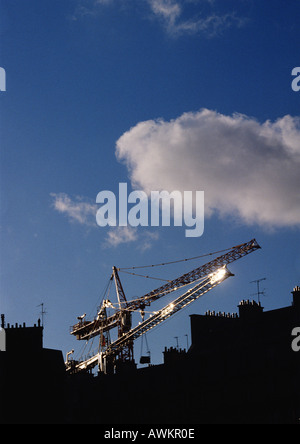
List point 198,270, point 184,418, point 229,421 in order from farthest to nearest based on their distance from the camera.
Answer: point 198,270
point 184,418
point 229,421

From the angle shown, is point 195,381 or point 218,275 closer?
point 195,381

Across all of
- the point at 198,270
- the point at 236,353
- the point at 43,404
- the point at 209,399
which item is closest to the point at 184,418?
the point at 209,399

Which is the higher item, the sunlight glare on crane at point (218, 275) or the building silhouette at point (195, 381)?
the sunlight glare on crane at point (218, 275)

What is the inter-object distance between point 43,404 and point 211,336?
2044cm

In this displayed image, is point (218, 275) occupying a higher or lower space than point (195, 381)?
higher

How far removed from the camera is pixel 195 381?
69.6 m

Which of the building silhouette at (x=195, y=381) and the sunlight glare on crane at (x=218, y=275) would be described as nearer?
the building silhouette at (x=195, y=381)

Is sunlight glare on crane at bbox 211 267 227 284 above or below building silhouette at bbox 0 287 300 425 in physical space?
above

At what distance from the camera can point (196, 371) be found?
70.1m

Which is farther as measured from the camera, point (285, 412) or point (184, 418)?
point (184, 418)

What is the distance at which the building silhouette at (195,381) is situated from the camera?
62656 millimetres

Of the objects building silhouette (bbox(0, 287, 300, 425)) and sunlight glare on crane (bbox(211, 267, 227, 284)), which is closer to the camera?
building silhouette (bbox(0, 287, 300, 425))

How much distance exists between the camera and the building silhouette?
62.7 m
